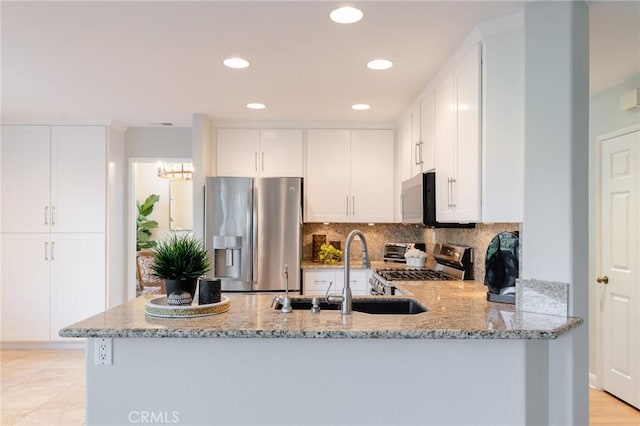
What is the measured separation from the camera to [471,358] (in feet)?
6.13

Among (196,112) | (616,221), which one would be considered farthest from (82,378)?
(616,221)

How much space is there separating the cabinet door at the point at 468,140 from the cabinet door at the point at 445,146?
9cm

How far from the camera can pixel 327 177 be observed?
461cm

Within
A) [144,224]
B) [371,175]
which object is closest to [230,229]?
[371,175]

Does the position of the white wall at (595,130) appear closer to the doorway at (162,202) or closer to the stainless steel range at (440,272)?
the stainless steel range at (440,272)

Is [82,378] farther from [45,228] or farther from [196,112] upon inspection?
[196,112]

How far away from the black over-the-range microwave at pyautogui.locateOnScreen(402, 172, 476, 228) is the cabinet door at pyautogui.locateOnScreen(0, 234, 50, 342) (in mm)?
3753

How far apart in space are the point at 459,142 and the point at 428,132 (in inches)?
28.2

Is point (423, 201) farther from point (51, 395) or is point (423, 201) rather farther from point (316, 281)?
point (51, 395)

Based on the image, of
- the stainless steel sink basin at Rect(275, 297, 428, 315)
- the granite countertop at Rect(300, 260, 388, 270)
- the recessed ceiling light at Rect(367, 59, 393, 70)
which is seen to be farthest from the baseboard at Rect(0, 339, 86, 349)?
the recessed ceiling light at Rect(367, 59, 393, 70)

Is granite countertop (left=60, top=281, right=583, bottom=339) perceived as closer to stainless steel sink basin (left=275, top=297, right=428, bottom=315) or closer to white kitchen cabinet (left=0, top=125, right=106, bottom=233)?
stainless steel sink basin (left=275, top=297, right=428, bottom=315)

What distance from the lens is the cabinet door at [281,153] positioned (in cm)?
455

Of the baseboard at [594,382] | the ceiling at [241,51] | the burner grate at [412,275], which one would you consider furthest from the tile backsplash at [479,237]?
the baseboard at [594,382]

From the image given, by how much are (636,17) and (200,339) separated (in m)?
2.54
